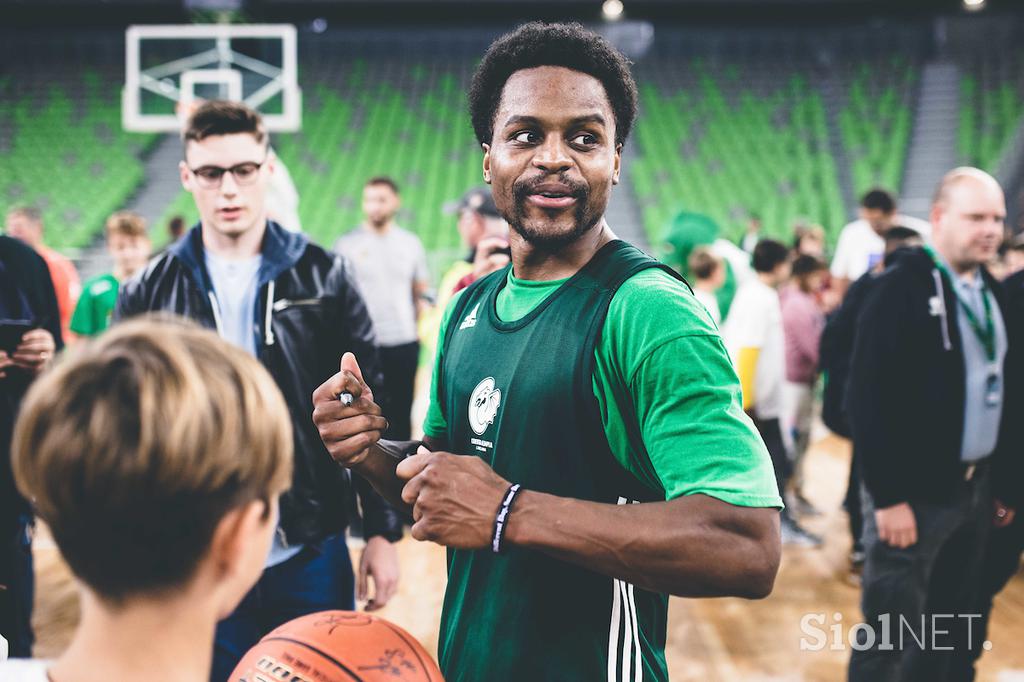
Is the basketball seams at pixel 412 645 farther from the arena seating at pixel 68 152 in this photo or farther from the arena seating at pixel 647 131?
the arena seating at pixel 68 152

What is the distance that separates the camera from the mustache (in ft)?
4.57

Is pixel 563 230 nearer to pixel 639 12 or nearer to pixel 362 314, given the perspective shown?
pixel 362 314

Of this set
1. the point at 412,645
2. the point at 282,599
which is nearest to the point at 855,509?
the point at 282,599

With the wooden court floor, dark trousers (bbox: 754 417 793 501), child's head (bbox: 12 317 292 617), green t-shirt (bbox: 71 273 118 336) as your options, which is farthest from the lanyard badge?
green t-shirt (bbox: 71 273 118 336)

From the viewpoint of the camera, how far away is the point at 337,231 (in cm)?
1638

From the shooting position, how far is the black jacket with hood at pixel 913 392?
8.96 ft

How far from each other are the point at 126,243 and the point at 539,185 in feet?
13.6

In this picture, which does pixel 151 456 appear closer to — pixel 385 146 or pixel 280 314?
pixel 280 314

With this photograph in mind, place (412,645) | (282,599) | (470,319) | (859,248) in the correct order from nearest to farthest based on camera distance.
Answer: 1. (412,645)
2. (470,319)
3. (282,599)
4. (859,248)

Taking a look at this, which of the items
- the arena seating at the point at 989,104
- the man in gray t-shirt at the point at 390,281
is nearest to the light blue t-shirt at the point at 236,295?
the man in gray t-shirt at the point at 390,281

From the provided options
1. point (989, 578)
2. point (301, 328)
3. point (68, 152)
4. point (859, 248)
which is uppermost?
point (68, 152)

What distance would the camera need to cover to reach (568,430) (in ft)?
4.15

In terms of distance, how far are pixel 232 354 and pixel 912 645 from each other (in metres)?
2.54

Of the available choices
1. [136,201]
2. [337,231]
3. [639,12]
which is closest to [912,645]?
[337,231]
